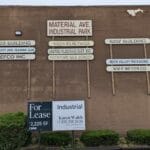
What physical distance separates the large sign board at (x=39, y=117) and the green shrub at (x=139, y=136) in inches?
171

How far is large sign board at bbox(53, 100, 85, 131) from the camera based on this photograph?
2278 cm

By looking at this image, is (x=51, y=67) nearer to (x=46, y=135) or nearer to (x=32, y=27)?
(x=32, y=27)

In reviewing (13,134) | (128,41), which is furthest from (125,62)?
(13,134)

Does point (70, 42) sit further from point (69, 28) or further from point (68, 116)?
point (68, 116)

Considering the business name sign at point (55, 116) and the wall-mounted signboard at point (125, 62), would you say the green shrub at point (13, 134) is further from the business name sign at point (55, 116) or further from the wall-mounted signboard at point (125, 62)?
the wall-mounted signboard at point (125, 62)

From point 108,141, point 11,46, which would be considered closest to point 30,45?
point 11,46

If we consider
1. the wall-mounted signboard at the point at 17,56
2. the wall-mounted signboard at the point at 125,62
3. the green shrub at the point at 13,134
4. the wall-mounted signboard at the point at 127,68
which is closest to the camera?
the green shrub at the point at 13,134

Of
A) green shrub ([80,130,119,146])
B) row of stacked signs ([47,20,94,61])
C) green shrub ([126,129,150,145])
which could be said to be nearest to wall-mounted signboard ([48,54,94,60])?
row of stacked signs ([47,20,94,61])

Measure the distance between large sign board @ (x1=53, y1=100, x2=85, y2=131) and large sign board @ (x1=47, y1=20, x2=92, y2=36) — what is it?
636cm

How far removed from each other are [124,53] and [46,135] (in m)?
7.05

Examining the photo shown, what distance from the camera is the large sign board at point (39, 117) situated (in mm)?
22562

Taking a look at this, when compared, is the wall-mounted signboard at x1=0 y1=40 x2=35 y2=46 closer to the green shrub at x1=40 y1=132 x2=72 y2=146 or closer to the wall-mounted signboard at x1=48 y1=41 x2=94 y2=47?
the wall-mounted signboard at x1=48 y1=41 x2=94 y2=47

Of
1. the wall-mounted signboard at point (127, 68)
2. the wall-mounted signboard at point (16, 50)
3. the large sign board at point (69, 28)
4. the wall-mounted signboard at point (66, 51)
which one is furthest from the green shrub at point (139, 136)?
the wall-mounted signboard at point (16, 50)

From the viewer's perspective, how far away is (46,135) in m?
24.0
